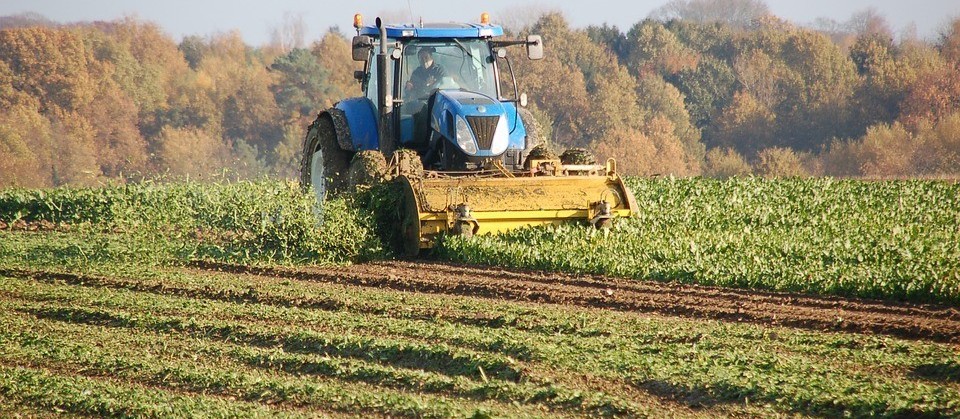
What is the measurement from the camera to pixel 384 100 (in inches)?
487

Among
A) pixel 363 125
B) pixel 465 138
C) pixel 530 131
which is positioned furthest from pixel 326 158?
pixel 530 131

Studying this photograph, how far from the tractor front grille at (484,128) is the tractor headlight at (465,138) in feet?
0.16

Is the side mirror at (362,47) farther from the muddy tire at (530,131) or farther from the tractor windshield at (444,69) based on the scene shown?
the muddy tire at (530,131)

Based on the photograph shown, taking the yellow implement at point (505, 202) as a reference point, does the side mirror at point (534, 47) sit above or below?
above

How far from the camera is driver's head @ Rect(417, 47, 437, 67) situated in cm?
1273

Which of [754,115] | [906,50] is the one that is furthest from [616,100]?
[906,50]

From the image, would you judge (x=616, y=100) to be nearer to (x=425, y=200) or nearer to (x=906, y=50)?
(x=906, y=50)

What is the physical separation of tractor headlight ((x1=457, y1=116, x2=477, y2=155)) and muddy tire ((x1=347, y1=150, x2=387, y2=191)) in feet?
2.68

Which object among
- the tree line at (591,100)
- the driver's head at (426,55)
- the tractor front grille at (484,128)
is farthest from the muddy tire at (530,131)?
the tree line at (591,100)

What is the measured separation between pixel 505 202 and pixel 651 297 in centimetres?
291

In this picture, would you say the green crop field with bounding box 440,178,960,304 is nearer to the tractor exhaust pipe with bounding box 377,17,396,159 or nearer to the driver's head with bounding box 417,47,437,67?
the tractor exhaust pipe with bounding box 377,17,396,159

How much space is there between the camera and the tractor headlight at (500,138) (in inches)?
484

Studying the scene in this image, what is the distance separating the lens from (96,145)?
39500mm

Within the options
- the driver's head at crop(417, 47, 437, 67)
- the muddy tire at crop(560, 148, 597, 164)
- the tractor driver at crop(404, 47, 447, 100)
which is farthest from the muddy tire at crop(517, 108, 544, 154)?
the driver's head at crop(417, 47, 437, 67)
